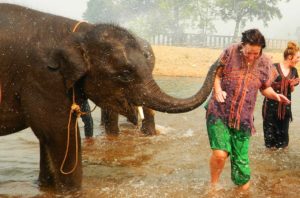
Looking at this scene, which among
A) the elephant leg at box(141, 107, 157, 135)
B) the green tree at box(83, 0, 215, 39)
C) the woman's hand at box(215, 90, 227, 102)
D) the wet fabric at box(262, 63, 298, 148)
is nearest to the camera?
the woman's hand at box(215, 90, 227, 102)

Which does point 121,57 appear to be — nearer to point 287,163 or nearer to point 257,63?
point 257,63

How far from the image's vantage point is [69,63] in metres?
4.16

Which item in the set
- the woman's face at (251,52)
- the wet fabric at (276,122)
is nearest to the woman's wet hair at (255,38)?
the woman's face at (251,52)

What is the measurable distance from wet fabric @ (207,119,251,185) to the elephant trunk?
24.4 inches

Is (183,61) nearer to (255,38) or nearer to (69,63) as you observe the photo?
(255,38)

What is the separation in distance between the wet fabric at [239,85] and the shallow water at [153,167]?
0.89m

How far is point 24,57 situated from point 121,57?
878mm

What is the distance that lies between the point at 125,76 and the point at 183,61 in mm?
18409

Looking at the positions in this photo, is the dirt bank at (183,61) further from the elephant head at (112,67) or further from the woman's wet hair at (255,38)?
the elephant head at (112,67)

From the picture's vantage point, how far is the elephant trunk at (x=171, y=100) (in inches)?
161

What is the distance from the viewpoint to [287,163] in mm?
6543

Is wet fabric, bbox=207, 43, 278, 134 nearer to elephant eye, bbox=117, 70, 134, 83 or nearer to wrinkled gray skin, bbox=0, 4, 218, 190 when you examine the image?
wrinkled gray skin, bbox=0, 4, 218, 190

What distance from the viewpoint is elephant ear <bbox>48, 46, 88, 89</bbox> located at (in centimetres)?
416

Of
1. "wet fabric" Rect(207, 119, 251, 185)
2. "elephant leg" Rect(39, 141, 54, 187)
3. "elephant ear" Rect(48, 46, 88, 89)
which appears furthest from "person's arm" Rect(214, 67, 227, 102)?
"elephant leg" Rect(39, 141, 54, 187)
